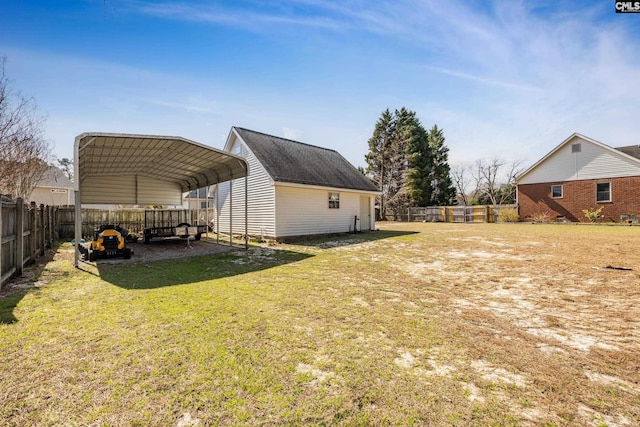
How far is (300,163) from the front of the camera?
642 inches

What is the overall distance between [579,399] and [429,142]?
127 ft

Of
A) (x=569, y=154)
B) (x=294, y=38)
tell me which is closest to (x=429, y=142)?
(x=569, y=154)

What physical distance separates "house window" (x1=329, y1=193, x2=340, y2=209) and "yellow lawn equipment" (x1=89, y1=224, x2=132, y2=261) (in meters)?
10.0

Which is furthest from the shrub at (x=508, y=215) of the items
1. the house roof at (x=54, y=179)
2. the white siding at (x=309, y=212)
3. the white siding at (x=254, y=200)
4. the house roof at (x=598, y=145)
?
the house roof at (x=54, y=179)

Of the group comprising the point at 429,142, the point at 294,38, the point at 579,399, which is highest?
the point at 429,142

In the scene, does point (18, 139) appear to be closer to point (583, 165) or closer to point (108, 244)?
point (108, 244)

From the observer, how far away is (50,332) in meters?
3.65

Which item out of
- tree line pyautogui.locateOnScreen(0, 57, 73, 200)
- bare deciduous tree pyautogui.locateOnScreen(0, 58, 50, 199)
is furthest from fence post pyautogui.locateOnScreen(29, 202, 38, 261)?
bare deciduous tree pyautogui.locateOnScreen(0, 58, 50, 199)

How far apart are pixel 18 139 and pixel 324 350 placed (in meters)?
19.0

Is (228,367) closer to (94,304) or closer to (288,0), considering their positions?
(94,304)

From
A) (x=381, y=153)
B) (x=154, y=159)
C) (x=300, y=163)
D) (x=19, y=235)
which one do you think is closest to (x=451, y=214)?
(x=381, y=153)

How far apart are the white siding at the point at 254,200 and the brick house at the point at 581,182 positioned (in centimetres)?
2214

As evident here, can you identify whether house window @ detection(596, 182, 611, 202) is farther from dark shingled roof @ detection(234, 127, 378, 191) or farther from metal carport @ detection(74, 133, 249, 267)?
metal carport @ detection(74, 133, 249, 267)

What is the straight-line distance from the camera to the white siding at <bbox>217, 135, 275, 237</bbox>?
13.6 meters
